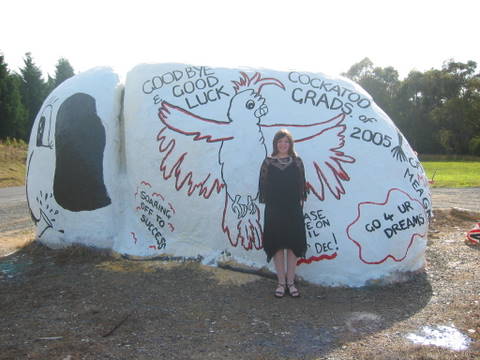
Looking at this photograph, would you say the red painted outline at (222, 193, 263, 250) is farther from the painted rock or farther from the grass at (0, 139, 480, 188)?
the grass at (0, 139, 480, 188)

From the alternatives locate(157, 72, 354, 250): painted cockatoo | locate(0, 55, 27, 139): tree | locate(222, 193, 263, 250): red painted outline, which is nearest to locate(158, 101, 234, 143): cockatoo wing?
locate(157, 72, 354, 250): painted cockatoo

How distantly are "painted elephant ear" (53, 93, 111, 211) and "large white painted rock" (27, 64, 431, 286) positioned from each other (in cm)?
1

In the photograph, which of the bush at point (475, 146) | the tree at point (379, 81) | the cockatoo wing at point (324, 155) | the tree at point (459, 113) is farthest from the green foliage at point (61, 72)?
the cockatoo wing at point (324, 155)

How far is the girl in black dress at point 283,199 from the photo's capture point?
4.38 m

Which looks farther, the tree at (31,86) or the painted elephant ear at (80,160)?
the tree at (31,86)

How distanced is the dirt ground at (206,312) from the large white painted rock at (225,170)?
0.30 m

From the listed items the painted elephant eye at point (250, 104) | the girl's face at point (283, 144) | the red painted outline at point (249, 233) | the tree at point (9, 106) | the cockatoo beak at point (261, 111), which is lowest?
the red painted outline at point (249, 233)

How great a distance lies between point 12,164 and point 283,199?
22.3 m

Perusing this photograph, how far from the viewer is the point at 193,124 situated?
5.36 m

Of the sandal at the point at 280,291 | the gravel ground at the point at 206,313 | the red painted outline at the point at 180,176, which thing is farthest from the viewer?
the red painted outline at the point at 180,176

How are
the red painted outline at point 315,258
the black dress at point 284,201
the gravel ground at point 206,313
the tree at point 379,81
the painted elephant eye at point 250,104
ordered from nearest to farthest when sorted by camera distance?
the gravel ground at point 206,313 → the black dress at point 284,201 → the red painted outline at point 315,258 → the painted elephant eye at point 250,104 → the tree at point 379,81

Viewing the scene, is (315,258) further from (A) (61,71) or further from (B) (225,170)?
(A) (61,71)

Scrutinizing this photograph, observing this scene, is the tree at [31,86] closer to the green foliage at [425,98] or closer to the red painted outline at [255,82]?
the green foliage at [425,98]

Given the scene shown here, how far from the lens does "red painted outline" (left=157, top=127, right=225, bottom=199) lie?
16.9 ft
